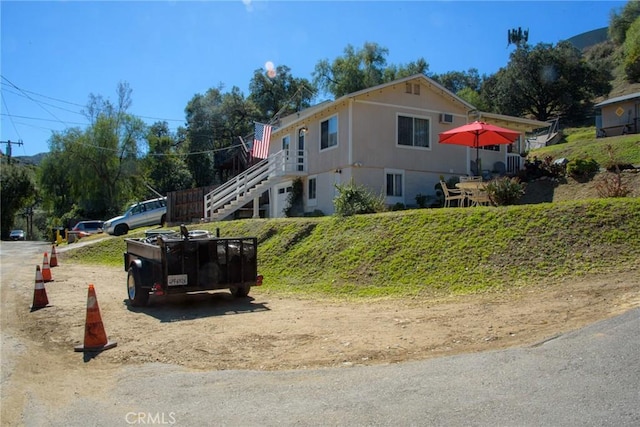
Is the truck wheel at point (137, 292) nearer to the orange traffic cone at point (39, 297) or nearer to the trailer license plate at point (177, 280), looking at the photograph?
the trailer license plate at point (177, 280)

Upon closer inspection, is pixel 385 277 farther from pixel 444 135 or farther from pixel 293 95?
pixel 293 95

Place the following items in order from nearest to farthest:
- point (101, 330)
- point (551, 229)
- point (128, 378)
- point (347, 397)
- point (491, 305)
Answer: point (347, 397) → point (128, 378) → point (101, 330) → point (491, 305) → point (551, 229)

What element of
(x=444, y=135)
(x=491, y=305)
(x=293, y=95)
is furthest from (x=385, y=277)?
(x=293, y=95)

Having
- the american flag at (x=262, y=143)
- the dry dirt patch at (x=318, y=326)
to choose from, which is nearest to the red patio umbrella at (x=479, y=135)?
the dry dirt patch at (x=318, y=326)

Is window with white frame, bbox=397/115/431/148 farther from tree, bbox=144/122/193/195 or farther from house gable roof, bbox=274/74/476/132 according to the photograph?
tree, bbox=144/122/193/195

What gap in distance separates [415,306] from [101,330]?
4.98 metres

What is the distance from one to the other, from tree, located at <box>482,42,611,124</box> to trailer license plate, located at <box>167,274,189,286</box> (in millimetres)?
46682

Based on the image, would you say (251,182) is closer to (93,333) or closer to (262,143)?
(262,143)

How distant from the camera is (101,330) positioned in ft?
22.8

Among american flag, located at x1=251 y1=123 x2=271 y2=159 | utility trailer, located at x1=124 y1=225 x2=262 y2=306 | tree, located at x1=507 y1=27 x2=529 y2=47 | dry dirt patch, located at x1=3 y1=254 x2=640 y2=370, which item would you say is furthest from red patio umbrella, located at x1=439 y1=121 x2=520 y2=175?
tree, located at x1=507 y1=27 x2=529 y2=47

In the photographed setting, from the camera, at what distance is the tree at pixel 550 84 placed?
47.7 m

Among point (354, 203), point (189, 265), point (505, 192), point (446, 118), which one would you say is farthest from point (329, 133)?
point (189, 265)

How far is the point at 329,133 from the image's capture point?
2203cm

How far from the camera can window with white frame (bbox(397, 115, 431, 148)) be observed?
2142cm
